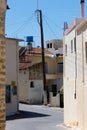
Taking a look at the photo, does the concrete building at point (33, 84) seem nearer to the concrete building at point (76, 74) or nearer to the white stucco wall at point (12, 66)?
the white stucco wall at point (12, 66)

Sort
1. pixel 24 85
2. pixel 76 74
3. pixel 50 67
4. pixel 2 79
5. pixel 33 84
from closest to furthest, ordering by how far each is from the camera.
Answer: pixel 2 79, pixel 76 74, pixel 33 84, pixel 24 85, pixel 50 67

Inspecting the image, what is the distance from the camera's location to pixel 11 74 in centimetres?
3834

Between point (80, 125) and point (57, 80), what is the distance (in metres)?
30.6

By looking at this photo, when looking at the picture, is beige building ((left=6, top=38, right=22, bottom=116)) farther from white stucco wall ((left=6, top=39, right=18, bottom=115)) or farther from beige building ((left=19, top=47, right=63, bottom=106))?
beige building ((left=19, top=47, right=63, bottom=106))

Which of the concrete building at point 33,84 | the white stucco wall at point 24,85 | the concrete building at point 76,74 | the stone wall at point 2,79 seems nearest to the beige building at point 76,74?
the concrete building at point 76,74

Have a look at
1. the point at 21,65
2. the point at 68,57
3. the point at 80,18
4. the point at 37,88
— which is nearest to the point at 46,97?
the point at 37,88

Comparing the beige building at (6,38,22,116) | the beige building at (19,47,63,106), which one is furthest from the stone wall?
the beige building at (19,47,63,106)

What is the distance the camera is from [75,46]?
2619 cm

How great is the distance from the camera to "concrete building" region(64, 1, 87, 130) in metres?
23.1

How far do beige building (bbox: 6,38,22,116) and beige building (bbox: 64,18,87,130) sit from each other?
8847 mm

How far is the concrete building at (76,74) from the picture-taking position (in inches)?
910

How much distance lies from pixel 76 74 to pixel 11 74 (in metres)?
13.4

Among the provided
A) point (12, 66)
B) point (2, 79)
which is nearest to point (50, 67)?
point (12, 66)

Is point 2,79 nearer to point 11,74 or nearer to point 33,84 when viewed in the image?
point 11,74
